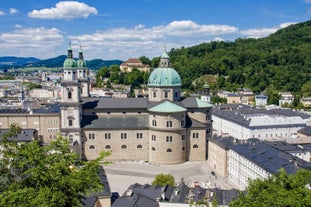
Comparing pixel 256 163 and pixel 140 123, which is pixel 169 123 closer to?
pixel 140 123

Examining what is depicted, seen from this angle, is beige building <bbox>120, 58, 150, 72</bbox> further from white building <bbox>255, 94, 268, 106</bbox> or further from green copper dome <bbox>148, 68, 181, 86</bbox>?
green copper dome <bbox>148, 68, 181, 86</bbox>

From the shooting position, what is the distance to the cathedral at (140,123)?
57188 millimetres

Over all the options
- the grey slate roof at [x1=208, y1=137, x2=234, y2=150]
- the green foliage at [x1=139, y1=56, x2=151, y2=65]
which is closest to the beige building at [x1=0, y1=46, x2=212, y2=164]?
the grey slate roof at [x1=208, y1=137, x2=234, y2=150]

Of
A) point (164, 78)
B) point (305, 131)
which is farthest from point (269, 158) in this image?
point (305, 131)

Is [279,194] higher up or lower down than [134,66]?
lower down

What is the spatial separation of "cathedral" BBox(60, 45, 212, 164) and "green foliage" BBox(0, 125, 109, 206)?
132 ft

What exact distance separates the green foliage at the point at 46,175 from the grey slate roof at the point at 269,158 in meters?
27.2

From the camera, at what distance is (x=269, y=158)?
42406mm

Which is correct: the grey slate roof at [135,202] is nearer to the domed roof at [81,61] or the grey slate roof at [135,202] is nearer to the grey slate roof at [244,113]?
the domed roof at [81,61]

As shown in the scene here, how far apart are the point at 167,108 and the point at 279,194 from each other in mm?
38014

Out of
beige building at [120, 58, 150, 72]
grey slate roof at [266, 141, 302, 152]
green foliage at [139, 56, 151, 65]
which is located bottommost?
grey slate roof at [266, 141, 302, 152]

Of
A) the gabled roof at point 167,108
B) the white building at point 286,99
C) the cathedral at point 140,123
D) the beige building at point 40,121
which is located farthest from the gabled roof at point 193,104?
the white building at point 286,99

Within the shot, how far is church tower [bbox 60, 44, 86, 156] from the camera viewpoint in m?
56.7

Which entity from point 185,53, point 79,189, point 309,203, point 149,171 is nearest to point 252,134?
point 149,171
